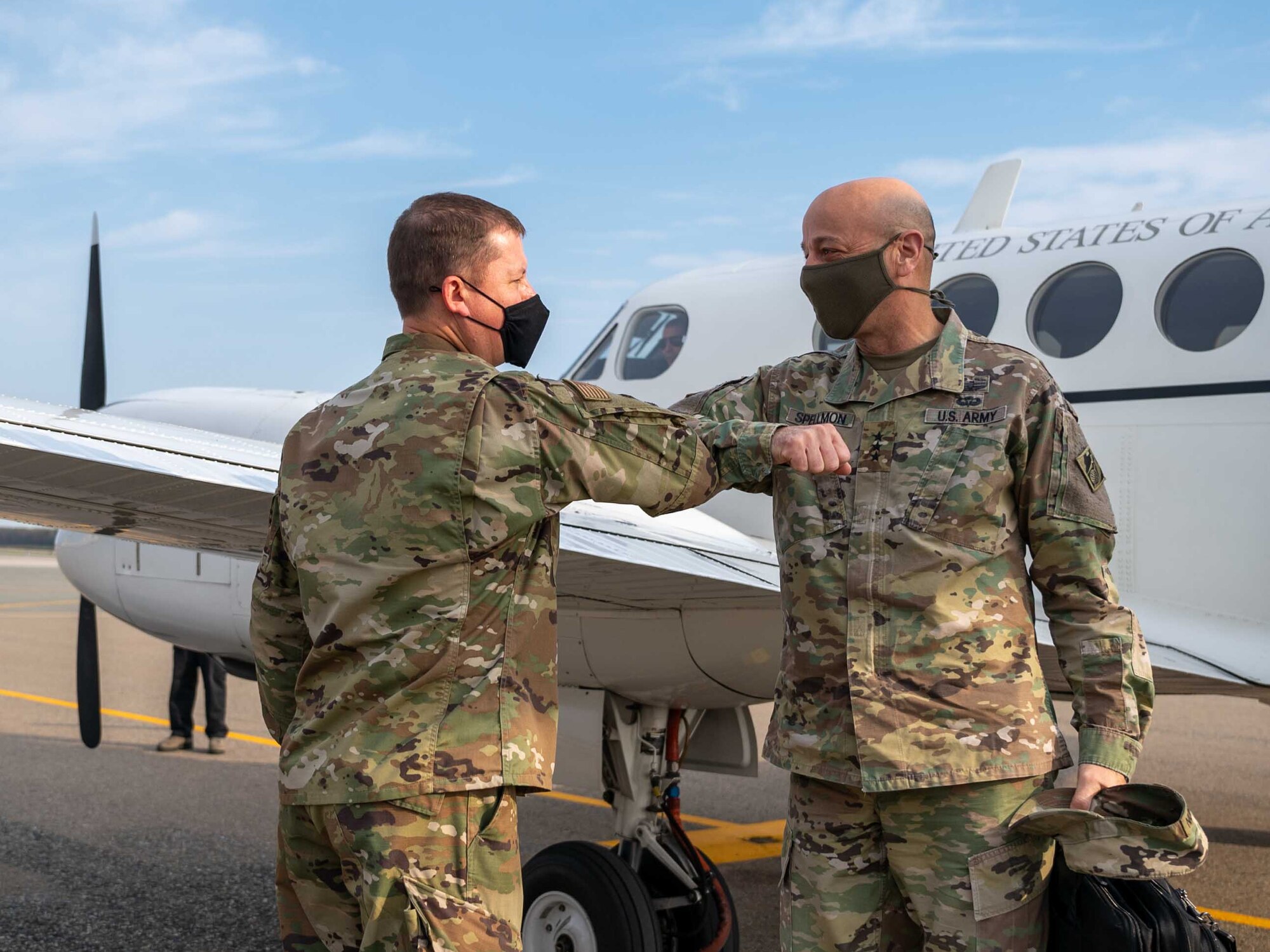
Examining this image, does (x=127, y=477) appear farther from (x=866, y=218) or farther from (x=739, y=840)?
(x=739, y=840)

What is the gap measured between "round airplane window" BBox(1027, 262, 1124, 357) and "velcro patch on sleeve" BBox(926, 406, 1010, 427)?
9.09 ft

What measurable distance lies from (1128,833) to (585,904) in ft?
9.34

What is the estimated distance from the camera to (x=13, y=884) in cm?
704

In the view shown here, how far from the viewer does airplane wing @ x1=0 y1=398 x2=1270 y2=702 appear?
3.46 m

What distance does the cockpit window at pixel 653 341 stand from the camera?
22.4 ft

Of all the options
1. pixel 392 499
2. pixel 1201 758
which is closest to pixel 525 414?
pixel 392 499

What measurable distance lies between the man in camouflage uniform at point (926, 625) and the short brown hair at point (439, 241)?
24.1 inches

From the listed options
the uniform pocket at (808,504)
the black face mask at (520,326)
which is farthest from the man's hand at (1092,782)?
the black face mask at (520,326)

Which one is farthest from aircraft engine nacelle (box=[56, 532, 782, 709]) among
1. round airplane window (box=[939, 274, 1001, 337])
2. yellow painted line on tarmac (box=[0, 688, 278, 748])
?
yellow painted line on tarmac (box=[0, 688, 278, 748])

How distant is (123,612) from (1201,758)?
407 inches

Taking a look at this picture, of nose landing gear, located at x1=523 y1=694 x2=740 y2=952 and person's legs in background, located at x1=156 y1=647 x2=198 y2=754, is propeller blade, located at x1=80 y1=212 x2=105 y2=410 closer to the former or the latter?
person's legs in background, located at x1=156 y1=647 x2=198 y2=754

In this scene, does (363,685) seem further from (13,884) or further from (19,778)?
(19,778)

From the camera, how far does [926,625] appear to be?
289cm

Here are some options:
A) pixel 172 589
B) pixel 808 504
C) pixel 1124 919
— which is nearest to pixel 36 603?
pixel 172 589
